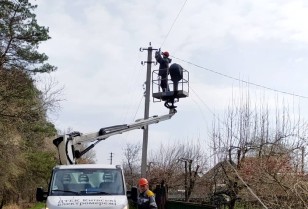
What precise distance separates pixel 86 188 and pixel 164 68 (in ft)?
33.1

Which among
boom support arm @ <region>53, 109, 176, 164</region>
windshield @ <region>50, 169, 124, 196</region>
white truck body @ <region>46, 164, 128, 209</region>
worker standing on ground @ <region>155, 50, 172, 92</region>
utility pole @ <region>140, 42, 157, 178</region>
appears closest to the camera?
white truck body @ <region>46, 164, 128, 209</region>

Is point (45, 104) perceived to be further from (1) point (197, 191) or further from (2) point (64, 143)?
(2) point (64, 143)

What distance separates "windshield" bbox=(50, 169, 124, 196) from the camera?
11.7m

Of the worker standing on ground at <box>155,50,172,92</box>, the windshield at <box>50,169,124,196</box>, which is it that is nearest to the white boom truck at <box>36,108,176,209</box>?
the windshield at <box>50,169,124,196</box>

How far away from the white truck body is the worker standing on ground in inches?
340

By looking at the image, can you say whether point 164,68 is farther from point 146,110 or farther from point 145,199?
point 145,199

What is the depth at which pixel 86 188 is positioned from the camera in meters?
11.8

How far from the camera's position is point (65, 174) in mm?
12180

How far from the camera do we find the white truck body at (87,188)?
11117 mm

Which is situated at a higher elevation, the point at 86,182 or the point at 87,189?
the point at 86,182

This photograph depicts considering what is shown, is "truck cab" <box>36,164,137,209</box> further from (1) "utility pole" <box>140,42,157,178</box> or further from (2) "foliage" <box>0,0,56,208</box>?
(2) "foliage" <box>0,0,56,208</box>

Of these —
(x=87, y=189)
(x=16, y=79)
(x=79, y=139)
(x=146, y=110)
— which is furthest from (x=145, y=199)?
(x=16, y=79)

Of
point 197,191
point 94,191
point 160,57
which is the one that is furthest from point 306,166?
point 197,191

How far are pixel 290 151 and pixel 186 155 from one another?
88.3 ft
